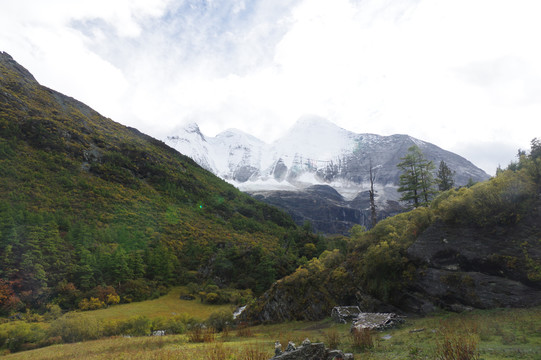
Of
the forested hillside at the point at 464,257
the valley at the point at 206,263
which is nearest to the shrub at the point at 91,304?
the valley at the point at 206,263

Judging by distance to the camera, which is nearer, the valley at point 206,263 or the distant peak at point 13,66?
the valley at point 206,263

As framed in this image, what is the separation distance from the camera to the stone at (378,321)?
1243 centimetres

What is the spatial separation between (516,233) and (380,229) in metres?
8.53

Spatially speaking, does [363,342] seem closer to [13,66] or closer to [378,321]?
[378,321]

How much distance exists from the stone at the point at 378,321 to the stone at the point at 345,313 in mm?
1926

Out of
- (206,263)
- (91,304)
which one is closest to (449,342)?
(91,304)

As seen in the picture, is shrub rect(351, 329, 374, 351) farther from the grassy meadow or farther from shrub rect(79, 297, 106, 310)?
shrub rect(79, 297, 106, 310)

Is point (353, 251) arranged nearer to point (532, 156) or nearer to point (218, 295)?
point (532, 156)

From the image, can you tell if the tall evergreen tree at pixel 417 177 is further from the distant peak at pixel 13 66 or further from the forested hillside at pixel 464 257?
the distant peak at pixel 13 66

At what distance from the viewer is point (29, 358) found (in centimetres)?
1406

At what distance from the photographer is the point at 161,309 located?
35.0 metres

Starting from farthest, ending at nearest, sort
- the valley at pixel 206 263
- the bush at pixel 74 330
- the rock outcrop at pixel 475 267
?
1. the bush at pixel 74 330
2. the valley at pixel 206 263
3. the rock outcrop at pixel 475 267

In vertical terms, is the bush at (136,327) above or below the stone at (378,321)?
below

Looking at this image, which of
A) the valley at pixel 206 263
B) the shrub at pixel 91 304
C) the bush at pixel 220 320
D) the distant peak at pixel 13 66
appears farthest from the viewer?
the distant peak at pixel 13 66
